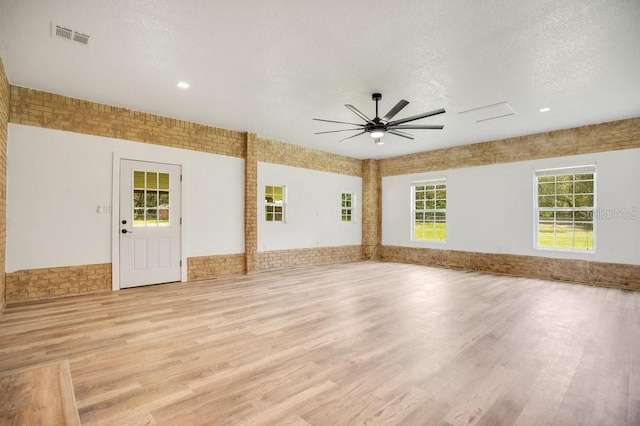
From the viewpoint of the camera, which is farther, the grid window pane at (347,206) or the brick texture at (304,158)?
the grid window pane at (347,206)

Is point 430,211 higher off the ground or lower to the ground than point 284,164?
lower

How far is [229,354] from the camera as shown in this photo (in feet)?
9.26

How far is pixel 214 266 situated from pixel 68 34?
4.43 m

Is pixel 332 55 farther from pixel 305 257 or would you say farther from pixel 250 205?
pixel 305 257

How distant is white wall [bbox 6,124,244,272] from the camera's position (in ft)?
14.9

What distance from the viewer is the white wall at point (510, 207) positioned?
5.81m

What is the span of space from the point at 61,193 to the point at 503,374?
6.17 m

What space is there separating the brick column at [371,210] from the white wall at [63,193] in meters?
5.34

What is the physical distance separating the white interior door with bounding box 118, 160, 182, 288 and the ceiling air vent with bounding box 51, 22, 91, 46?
247 cm

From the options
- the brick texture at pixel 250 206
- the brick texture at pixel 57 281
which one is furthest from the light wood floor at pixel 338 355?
the brick texture at pixel 250 206

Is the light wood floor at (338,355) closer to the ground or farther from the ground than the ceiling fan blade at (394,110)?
closer to the ground

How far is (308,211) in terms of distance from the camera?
834cm


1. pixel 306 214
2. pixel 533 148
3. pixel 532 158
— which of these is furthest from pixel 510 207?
pixel 306 214

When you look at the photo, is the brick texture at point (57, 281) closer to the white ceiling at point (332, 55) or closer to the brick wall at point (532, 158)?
the white ceiling at point (332, 55)
